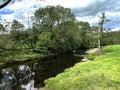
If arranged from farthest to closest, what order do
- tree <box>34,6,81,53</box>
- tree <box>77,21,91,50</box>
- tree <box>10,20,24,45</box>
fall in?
1. tree <box>77,21,91,50</box>
2. tree <box>34,6,81,53</box>
3. tree <box>10,20,24,45</box>

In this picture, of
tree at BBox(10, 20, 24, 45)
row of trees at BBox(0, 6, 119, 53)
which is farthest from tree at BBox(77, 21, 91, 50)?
tree at BBox(10, 20, 24, 45)

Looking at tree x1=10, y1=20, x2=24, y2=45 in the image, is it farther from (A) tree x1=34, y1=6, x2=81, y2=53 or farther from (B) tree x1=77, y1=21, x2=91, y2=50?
(B) tree x1=77, y1=21, x2=91, y2=50

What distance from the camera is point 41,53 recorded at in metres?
77.4

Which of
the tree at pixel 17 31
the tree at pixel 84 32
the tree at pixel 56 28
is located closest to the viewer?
the tree at pixel 17 31

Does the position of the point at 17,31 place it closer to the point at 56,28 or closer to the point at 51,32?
the point at 51,32

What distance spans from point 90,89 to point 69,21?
73.4m

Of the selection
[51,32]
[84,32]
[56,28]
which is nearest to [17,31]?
[51,32]

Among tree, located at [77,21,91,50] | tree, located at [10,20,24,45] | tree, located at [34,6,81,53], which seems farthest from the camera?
tree, located at [77,21,91,50]

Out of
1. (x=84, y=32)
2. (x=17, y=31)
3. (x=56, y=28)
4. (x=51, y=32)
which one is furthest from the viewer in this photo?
(x=84, y=32)

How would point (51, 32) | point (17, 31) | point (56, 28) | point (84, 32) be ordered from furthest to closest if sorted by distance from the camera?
point (84, 32) < point (56, 28) < point (51, 32) < point (17, 31)

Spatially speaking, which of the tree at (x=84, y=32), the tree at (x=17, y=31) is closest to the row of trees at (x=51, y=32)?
the tree at (x=17, y=31)

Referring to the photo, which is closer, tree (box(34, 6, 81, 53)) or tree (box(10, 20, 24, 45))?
tree (box(10, 20, 24, 45))

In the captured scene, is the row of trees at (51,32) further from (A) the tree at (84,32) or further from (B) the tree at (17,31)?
(A) the tree at (84,32)

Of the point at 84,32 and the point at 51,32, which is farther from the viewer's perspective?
the point at 84,32
